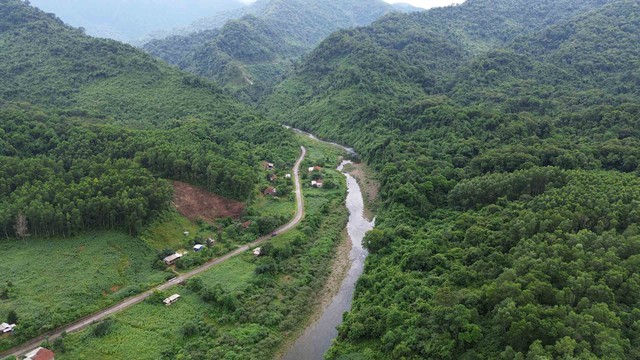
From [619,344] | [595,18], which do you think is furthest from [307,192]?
[595,18]

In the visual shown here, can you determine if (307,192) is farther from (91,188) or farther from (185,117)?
(185,117)

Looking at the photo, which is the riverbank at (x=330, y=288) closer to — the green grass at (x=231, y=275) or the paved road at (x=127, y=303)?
the green grass at (x=231, y=275)

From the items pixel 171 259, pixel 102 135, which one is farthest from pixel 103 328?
pixel 102 135

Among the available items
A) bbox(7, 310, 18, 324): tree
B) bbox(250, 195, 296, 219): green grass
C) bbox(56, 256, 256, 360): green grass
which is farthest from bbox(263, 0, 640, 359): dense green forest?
bbox(7, 310, 18, 324): tree

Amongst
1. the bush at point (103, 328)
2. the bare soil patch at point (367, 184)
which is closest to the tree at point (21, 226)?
the bush at point (103, 328)

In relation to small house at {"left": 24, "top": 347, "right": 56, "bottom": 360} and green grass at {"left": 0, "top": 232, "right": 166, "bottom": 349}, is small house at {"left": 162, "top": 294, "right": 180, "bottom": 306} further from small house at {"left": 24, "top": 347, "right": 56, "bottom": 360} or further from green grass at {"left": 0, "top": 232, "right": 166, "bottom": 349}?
small house at {"left": 24, "top": 347, "right": 56, "bottom": 360}

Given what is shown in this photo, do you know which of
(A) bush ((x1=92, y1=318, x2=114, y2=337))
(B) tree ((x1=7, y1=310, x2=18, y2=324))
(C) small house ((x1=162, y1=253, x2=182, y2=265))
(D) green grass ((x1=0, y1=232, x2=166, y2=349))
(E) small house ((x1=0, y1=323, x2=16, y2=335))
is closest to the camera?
(E) small house ((x1=0, y1=323, x2=16, y2=335))
